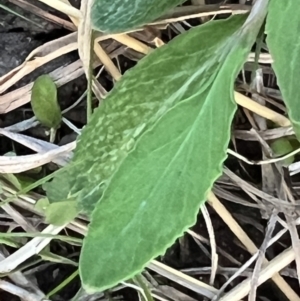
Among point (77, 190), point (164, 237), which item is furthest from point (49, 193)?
point (164, 237)

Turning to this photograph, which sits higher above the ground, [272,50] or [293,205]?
[272,50]

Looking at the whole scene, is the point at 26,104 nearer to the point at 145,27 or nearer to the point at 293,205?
the point at 145,27

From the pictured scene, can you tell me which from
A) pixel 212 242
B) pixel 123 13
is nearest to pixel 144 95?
pixel 123 13

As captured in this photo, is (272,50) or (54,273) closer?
(272,50)

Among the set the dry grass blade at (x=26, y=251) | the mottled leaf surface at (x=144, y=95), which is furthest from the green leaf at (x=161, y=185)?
the dry grass blade at (x=26, y=251)

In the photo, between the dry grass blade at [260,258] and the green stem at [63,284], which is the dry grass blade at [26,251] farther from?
the dry grass blade at [260,258]

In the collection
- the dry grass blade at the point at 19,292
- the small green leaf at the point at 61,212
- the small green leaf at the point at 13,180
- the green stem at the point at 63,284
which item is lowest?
the green stem at the point at 63,284

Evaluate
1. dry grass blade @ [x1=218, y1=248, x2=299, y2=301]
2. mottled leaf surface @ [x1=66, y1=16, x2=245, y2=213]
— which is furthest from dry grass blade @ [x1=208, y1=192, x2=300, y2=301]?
mottled leaf surface @ [x1=66, y1=16, x2=245, y2=213]
